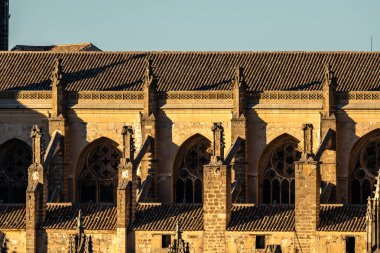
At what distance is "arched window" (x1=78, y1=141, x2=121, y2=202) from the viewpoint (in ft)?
396

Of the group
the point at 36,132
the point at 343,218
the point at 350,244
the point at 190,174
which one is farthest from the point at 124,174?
the point at 350,244

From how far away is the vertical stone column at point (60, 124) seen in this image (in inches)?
4685

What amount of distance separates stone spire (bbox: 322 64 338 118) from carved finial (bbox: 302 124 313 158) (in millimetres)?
4818

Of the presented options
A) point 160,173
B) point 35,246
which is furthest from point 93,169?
point 35,246

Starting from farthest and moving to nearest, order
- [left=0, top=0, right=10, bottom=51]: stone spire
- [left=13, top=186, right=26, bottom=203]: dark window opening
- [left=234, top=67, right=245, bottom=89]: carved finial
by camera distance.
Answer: [left=0, top=0, right=10, bottom=51]: stone spire < [left=13, top=186, right=26, bottom=203]: dark window opening < [left=234, top=67, right=245, bottom=89]: carved finial

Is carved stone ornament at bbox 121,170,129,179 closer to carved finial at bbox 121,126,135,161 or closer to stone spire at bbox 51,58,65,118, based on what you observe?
carved finial at bbox 121,126,135,161

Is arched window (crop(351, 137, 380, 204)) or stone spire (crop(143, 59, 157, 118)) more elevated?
stone spire (crop(143, 59, 157, 118))

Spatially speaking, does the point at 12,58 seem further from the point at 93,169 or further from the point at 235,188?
the point at 235,188

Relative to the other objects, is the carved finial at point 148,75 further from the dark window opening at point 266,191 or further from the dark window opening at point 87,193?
the dark window opening at point 266,191

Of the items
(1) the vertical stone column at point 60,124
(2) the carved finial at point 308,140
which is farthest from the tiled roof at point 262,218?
(1) the vertical stone column at point 60,124

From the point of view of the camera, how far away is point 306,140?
111000mm

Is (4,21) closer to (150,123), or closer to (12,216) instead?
(150,123)

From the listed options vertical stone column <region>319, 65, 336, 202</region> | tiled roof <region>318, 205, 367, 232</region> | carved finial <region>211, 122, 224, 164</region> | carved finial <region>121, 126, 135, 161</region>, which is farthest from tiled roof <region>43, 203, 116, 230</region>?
vertical stone column <region>319, 65, 336, 202</region>

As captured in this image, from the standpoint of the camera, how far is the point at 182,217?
110 meters
